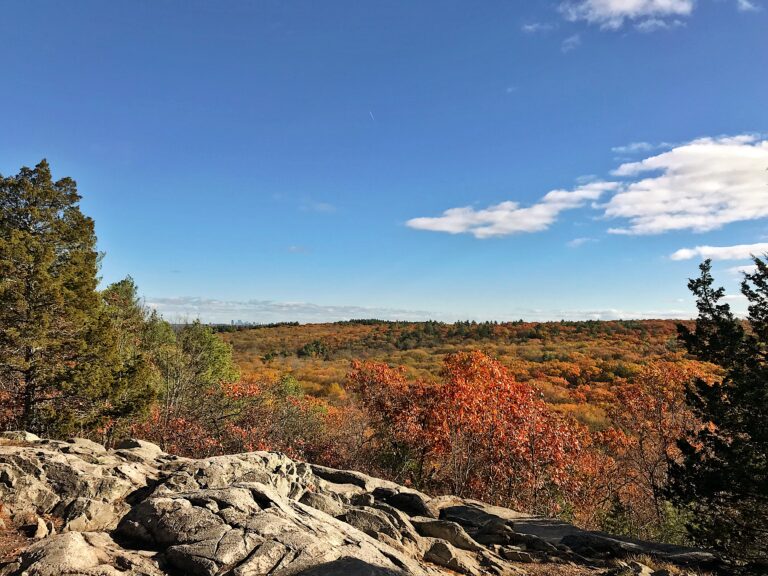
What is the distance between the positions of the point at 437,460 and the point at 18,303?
53.4ft

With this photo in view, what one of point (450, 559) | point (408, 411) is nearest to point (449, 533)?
point (450, 559)

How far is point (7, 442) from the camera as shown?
1173cm

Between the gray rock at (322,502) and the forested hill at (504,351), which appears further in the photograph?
the forested hill at (504,351)

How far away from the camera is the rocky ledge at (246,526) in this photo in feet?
21.8

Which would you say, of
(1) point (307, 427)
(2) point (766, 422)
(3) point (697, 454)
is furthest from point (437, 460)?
(2) point (766, 422)

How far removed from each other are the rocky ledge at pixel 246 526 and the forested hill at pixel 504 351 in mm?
16889

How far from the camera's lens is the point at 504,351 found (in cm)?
6253

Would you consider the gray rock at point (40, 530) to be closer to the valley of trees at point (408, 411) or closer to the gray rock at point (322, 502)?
the gray rock at point (322, 502)

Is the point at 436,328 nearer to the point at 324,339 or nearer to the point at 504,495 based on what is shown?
the point at 324,339

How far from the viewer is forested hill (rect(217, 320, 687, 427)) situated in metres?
42.5

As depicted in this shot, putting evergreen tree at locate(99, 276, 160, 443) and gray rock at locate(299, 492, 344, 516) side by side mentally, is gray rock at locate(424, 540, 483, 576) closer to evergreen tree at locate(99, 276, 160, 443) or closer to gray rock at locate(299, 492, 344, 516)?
gray rock at locate(299, 492, 344, 516)

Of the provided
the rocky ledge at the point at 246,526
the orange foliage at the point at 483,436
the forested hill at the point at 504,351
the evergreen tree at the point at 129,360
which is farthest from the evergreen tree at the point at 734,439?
the forested hill at the point at 504,351

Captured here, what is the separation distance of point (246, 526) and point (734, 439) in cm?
1004

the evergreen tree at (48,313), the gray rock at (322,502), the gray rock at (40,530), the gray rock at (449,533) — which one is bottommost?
the gray rock at (449,533)
